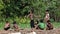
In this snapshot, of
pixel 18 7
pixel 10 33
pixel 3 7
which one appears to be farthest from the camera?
pixel 18 7

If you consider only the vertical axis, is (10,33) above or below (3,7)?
below

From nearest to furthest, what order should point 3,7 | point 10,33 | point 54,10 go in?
point 10,33
point 3,7
point 54,10

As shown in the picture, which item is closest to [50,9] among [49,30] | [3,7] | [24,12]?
[24,12]

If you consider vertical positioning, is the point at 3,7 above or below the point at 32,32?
above

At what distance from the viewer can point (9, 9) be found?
2584cm

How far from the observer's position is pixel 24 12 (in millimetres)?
26094

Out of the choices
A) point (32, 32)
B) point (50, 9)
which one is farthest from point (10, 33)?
point (50, 9)

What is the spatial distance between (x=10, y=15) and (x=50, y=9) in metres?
4.24

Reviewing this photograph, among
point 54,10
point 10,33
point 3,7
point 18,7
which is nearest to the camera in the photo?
point 10,33

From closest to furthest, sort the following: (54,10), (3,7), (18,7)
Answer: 1. (3,7)
2. (18,7)
3. (54,10)

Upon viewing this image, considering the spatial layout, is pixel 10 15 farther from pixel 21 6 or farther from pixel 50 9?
pixel 50 9

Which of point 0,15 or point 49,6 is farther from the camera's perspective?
point 49,6

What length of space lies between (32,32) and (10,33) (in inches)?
39.8

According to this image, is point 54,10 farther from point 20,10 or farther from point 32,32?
point 32,32
